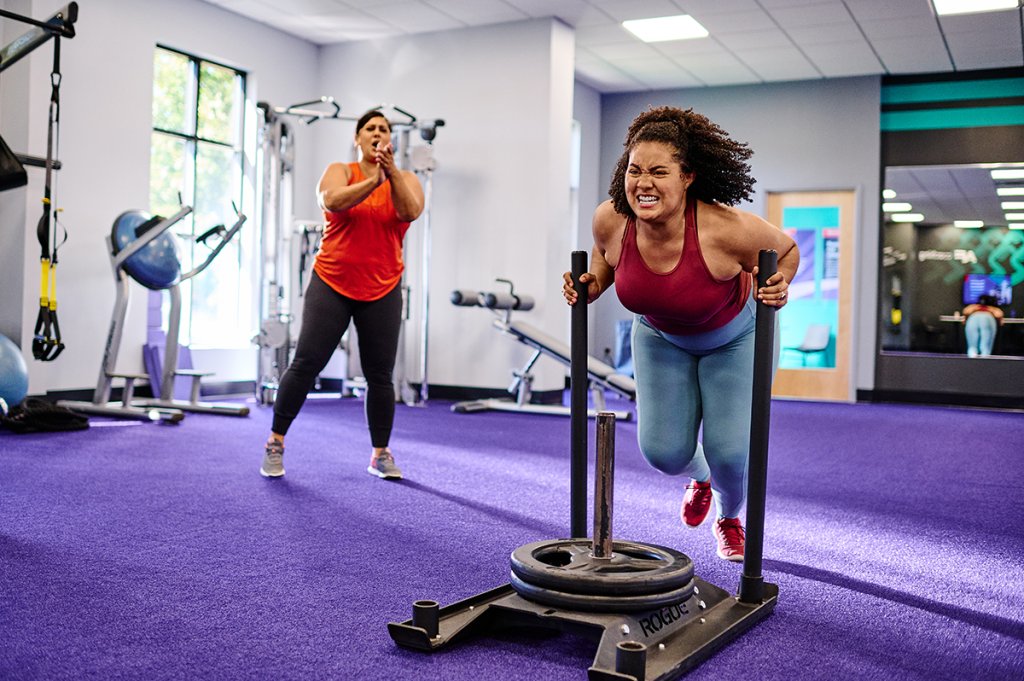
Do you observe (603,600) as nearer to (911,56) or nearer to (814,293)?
(911,56)

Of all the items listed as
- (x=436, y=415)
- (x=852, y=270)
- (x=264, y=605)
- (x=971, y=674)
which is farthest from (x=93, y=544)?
(x=852, y=270)

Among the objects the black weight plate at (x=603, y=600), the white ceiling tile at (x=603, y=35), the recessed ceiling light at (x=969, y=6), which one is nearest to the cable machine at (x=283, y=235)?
the white ceiling tile at (x=603, y=35)

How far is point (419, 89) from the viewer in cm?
761

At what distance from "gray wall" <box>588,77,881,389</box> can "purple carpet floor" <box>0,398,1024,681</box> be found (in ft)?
12.8

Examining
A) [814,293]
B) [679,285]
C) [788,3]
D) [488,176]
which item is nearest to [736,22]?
[788,3]

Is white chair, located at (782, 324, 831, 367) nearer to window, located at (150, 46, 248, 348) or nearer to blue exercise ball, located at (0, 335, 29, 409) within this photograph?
window, located at (150, 46, 248, 348)

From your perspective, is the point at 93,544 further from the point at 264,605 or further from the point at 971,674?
the point at 971,674

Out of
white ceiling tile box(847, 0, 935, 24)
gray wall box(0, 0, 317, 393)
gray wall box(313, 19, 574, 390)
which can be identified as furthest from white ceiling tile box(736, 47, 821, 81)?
gray wall box(0, 0, 317, 393)

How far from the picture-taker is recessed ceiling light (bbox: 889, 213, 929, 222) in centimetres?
849

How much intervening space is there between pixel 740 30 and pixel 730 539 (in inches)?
223

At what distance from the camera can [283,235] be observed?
690 centimetres

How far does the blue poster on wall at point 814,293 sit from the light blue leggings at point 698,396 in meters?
6.66

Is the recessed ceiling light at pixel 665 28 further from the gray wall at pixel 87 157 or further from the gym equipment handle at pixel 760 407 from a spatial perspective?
the gym equipment handle at pixel 760 407

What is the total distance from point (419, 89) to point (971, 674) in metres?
6.63
